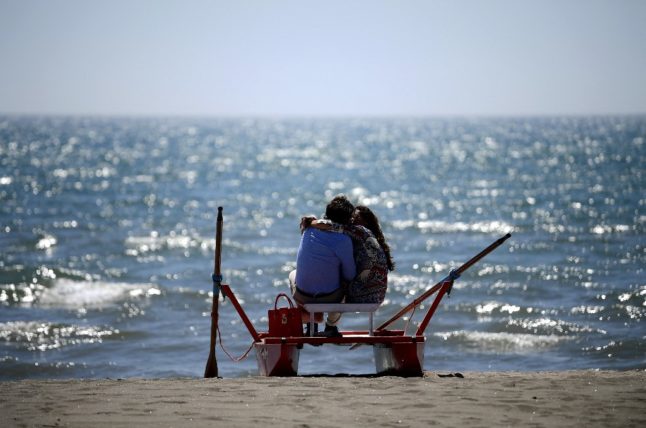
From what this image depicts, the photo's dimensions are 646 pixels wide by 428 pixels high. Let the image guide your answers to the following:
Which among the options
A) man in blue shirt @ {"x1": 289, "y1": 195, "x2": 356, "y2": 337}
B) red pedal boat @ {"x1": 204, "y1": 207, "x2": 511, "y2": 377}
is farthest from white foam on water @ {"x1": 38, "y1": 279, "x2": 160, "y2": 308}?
man in blue shirt @ {"x1": 289, "y1": 195, "x2": 356, "y2": 337}

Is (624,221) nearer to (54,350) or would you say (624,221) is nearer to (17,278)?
(17,278)

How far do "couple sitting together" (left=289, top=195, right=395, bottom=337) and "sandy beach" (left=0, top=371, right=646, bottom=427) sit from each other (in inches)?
27.2

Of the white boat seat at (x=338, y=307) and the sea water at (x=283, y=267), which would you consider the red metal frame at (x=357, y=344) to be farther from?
the sea water at (x=283, y=267)

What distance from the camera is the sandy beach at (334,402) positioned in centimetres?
731

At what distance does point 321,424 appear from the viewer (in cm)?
717

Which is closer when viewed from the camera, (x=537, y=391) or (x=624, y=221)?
(x=537, y=391)

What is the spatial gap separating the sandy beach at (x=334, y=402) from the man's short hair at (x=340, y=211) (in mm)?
1333

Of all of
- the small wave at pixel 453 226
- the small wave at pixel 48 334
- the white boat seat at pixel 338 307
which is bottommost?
the small wave at pixel 48 334

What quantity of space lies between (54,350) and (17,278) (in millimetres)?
5404

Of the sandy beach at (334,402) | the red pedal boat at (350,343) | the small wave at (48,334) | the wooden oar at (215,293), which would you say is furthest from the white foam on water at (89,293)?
the red pedal boat at (350,343)

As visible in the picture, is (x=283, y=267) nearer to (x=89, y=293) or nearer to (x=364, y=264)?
(x=89, y=293)

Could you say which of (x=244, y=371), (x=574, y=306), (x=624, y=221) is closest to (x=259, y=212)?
(x=624, y=221)

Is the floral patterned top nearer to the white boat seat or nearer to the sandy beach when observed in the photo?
the white boat seat

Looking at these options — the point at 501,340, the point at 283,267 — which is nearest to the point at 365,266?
the point at 501,340
